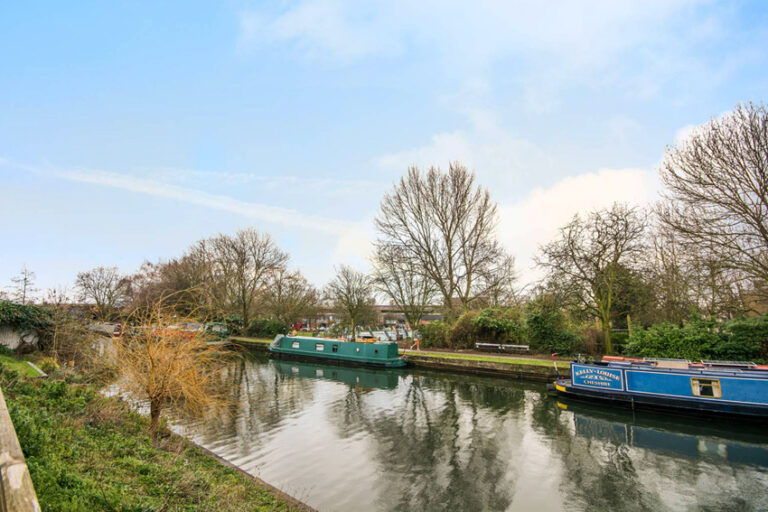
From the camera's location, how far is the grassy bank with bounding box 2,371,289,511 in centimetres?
395

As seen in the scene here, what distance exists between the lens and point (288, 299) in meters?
42.4

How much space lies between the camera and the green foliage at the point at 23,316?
1587 centimetres

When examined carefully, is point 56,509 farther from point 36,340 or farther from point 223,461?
point 36,340

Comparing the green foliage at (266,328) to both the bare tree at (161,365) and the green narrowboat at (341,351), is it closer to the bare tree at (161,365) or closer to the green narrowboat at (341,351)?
the green narrowboat at (341,351)

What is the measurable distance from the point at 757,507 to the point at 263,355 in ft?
97.4

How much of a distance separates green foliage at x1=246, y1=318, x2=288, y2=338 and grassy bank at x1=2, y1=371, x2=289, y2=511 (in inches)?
1211

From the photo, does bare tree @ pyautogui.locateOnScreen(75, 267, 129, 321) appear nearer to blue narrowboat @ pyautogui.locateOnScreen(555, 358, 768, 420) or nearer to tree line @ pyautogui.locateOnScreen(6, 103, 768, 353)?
tree line @ pyautogui.locateOnScreen(6, 103, 768, 353)

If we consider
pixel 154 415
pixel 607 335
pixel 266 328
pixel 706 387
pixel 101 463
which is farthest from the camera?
pixel 266 328

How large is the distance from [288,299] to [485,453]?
116ft

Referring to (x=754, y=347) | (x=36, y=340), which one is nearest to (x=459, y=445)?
(x=754, y=347)

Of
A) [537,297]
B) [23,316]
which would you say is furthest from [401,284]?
[23,316]

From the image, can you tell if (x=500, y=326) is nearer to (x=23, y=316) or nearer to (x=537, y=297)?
(x=537, y=297)

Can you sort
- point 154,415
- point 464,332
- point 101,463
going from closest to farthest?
point 101,463 < point 154,415 < point 464,332

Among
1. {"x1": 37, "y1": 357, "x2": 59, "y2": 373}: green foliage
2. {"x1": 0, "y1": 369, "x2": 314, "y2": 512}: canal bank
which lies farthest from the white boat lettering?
{"x1": 37, "y1": 357, "x2": 59, "y2": 373}: green foliage
